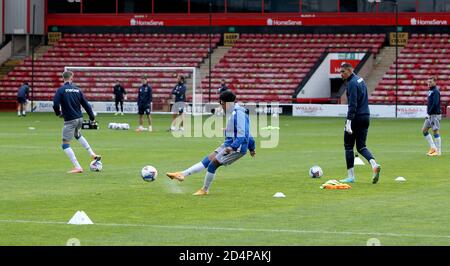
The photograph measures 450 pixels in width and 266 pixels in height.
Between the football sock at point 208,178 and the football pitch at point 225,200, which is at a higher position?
the football sock at point 208,178

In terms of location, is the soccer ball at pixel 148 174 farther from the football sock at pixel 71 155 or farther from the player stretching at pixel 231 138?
the football sock at pixel 71 155

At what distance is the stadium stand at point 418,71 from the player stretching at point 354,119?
4099 centimetres

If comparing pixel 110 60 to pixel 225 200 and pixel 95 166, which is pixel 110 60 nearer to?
pixel 95 166

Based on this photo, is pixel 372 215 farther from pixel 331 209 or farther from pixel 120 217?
pixel 120 217

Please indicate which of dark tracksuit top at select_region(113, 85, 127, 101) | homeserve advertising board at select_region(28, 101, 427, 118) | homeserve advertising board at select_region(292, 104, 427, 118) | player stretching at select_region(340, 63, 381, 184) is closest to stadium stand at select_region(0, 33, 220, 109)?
homeserve advertising board at select_region(28, 101, 427, 118)

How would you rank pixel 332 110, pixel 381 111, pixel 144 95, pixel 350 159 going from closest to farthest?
pixel 350 159
pixel 144 95
pixel 381 111
pixel 332 110

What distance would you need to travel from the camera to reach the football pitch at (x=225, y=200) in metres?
15.0

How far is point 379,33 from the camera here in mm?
72125

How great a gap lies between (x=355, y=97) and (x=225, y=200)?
4542 mm

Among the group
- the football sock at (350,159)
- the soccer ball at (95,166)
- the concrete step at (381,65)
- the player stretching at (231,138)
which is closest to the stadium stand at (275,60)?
the concrete step at (381,65)

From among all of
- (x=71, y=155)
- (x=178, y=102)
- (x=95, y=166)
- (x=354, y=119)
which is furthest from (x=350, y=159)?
(x=178, y=102)

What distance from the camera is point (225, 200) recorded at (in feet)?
63.9

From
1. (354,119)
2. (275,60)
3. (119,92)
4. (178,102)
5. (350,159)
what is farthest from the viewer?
(275,60)

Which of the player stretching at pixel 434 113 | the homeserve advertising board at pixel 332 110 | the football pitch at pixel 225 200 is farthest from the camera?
the homeserve advertising board at pixel 332 110
